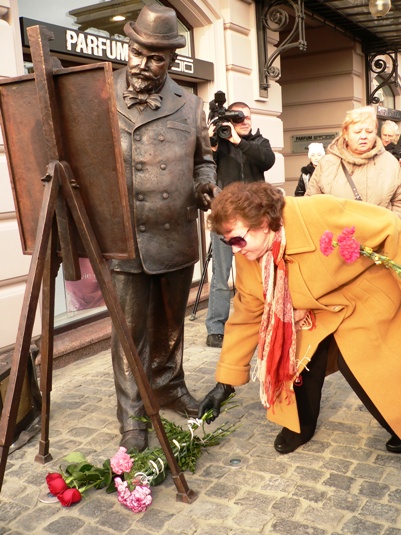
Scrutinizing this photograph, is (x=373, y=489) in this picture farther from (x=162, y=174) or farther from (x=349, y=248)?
(x=162, y=174)

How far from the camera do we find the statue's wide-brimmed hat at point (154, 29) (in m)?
3.17

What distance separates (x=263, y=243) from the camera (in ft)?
9.91

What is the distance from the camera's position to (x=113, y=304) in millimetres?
2855

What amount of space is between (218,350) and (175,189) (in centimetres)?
227

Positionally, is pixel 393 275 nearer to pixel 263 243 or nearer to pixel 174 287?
pixel 263 243

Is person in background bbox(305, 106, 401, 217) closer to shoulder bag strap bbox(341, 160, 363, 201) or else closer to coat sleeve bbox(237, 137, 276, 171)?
shoulder bag strap bbox(341, 160, 363, 201)

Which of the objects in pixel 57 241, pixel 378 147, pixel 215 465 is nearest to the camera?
pixel 57 241

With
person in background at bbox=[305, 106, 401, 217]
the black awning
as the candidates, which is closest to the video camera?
person in background at bbox=[305, 106, 401, 217]

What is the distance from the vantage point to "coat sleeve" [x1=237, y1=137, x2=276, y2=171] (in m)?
5.55

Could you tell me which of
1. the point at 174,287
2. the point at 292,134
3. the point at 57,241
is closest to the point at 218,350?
the point at 174,287

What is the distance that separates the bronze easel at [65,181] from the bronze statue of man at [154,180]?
0.58 meters

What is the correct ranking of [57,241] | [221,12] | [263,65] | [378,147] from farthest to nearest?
[263,65]
[221,12]
[378,147]
[57,241]

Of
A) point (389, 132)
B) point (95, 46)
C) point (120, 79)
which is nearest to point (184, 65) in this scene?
point (95, 46)

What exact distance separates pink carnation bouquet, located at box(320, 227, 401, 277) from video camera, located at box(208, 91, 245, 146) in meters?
2.57
